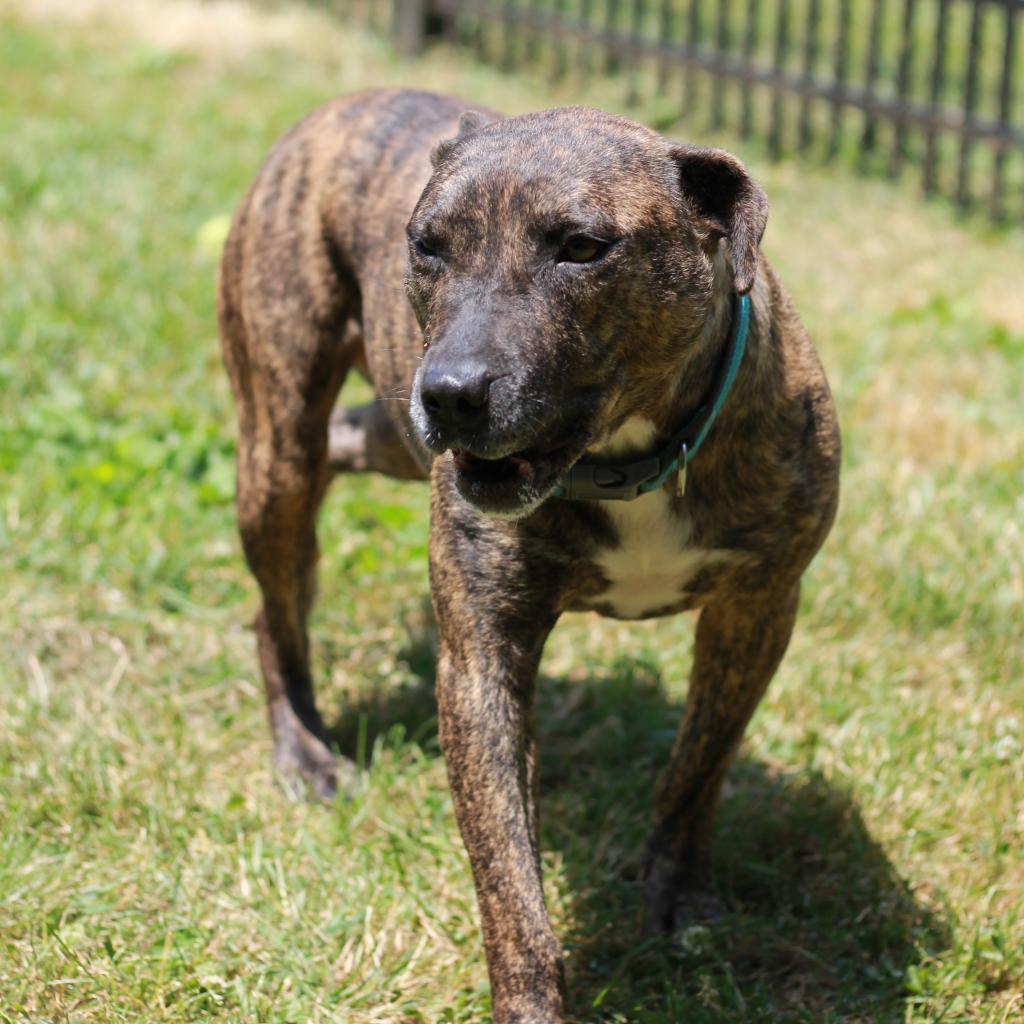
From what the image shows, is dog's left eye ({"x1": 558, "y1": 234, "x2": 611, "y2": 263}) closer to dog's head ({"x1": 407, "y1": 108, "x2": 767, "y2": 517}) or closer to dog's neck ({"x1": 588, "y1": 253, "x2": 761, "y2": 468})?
dog's head ({"x1": 407, "y1": 108, "x2": 767, "y2": 517})

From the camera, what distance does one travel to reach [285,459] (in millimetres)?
4125

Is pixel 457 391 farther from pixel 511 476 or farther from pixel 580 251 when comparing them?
pixel 580 251

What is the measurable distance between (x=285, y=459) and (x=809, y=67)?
560 centimetres

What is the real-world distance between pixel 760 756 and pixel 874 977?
863mm

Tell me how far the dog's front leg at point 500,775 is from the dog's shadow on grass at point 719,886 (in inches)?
16.1

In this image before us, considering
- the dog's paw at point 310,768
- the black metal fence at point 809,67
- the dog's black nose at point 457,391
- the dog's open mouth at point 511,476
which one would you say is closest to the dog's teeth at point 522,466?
the dog's open mouth at point 511,476

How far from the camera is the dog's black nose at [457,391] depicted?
269 cm

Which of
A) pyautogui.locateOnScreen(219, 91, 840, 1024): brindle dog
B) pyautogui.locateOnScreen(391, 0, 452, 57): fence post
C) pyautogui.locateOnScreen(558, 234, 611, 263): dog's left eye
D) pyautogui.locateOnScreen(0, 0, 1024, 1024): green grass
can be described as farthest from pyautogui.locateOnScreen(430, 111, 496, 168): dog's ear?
pyautogui.locateOnScreen(391, 0, 452, 57): fence post

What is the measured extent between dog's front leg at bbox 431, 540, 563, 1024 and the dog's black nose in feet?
1.65

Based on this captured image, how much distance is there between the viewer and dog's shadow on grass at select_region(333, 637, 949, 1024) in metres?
3.46

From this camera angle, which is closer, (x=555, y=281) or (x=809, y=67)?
(x=555, y=281)

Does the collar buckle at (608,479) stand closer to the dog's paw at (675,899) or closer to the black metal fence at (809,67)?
the dog's paw at (675,899)

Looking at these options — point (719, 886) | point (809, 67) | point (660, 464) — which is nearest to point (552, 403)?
point (660, 464)

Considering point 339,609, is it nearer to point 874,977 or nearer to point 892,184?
point 874,977
